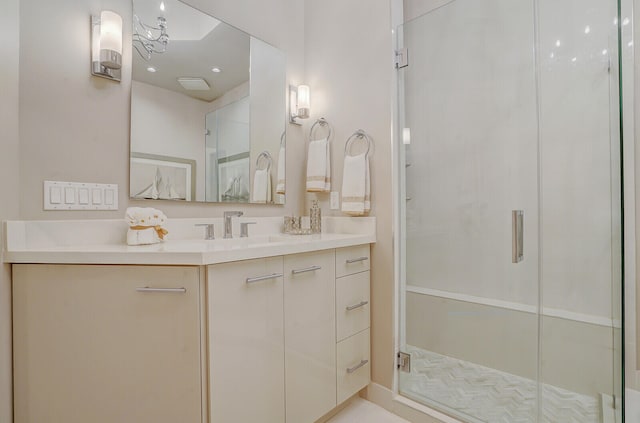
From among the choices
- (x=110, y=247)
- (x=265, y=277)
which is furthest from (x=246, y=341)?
(x=110, y=247)

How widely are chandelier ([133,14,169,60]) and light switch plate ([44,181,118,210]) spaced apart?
0.66 meters

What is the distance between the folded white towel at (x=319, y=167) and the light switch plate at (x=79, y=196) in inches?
42.9

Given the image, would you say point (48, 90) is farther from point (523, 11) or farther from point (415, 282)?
point (523, 11)

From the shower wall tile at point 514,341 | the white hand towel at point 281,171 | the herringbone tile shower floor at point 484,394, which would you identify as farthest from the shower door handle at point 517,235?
the white hand towel at point 281,171

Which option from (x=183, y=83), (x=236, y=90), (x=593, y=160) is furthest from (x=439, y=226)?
(x=183, y=83)

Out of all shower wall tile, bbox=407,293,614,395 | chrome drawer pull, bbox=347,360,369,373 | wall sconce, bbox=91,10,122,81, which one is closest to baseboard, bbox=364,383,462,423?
chrome drawer pull, bbox=347,360,369,373

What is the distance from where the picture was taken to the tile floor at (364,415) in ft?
5.77

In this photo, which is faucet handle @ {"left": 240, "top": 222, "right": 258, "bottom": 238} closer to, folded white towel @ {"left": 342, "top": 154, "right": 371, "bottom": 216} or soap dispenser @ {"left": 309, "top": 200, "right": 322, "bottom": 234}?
soap dispenser @ {"left": 309, "top": 200, "right": 322, "bottom": 234}

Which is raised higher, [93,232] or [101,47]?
[101,47]

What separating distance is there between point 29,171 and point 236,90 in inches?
42.0

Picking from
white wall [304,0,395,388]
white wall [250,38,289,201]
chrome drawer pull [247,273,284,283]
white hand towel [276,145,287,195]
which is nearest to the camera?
chrome drawer pull [247,273,284,283]

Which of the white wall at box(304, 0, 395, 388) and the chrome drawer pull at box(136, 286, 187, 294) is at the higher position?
the white wall at box(304, 0, 395, 388)

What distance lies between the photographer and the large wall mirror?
62.4 inches

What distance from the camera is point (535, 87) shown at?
1.54m
